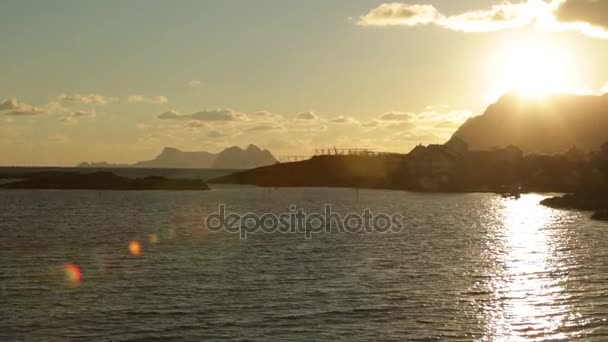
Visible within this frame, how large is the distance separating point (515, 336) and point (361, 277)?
22.5 meters

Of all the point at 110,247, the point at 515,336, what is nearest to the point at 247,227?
the point at 110,247

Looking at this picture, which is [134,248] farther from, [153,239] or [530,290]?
[530,290]

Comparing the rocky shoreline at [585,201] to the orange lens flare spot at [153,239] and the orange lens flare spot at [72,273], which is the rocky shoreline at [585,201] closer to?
the orange lens flare spot at [153,239]

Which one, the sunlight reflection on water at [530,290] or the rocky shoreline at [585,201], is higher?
the rocky shoreline at [585,201]

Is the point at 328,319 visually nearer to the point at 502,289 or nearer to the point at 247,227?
the point at 502,289

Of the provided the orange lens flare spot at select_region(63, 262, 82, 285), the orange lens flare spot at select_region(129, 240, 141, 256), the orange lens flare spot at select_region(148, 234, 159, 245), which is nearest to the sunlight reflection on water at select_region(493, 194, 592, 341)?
the orange lens flare spot at select_region(63, 262, 82, 285)

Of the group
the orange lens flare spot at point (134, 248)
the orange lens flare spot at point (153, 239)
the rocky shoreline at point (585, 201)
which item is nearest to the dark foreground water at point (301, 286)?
the orange lens flare spot at point (134, 248)

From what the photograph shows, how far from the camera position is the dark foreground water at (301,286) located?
4484 centimetres

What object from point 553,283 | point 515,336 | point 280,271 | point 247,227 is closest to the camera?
point 515,336

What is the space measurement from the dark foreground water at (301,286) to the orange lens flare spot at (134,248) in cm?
15

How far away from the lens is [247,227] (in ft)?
397

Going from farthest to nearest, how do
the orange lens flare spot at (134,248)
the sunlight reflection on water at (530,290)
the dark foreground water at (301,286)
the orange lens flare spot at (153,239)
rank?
1. the orange lens flare spot at (153,239)
2. the orange lens flare spot at (134,248)
3. the sunlight reflection on water at (530,290)
4. the dark foreground water at (301,286)

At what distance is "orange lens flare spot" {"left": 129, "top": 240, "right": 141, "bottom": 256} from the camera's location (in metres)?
82.4

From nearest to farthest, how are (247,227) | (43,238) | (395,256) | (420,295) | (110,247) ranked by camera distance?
(420,295) < (395,256) < (110,247) < (43,238) < (247,227)
